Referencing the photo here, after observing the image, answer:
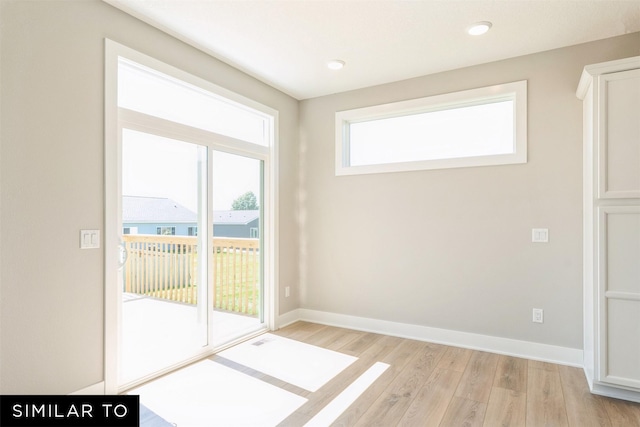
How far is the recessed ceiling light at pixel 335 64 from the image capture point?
10.5ft

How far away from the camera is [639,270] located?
226cm

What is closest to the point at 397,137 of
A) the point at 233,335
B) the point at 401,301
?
the point at 401,301

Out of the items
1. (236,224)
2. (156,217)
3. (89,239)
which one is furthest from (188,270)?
(89,239)

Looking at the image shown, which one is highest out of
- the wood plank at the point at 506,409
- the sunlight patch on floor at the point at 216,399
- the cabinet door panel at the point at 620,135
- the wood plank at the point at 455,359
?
the cabinet door panel at the point at 620,135

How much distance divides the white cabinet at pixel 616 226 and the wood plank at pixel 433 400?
994mm

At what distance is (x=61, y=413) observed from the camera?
1619 mm

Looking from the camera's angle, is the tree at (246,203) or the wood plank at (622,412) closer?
the wood plank at (622,412)

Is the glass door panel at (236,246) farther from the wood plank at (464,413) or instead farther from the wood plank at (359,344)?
the wood plank at (464,413)

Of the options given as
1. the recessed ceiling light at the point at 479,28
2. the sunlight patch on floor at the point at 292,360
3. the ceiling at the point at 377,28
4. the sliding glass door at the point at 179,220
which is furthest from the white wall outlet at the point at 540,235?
the sliding glass door at the point at 179,220

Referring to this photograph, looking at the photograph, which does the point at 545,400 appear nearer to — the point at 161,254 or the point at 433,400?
the point at 433,400

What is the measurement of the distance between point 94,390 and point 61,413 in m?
0.66

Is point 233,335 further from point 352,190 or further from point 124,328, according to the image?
point 352,190

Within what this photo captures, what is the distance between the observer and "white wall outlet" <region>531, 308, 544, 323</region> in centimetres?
298

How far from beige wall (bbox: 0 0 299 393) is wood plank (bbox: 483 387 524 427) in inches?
102
